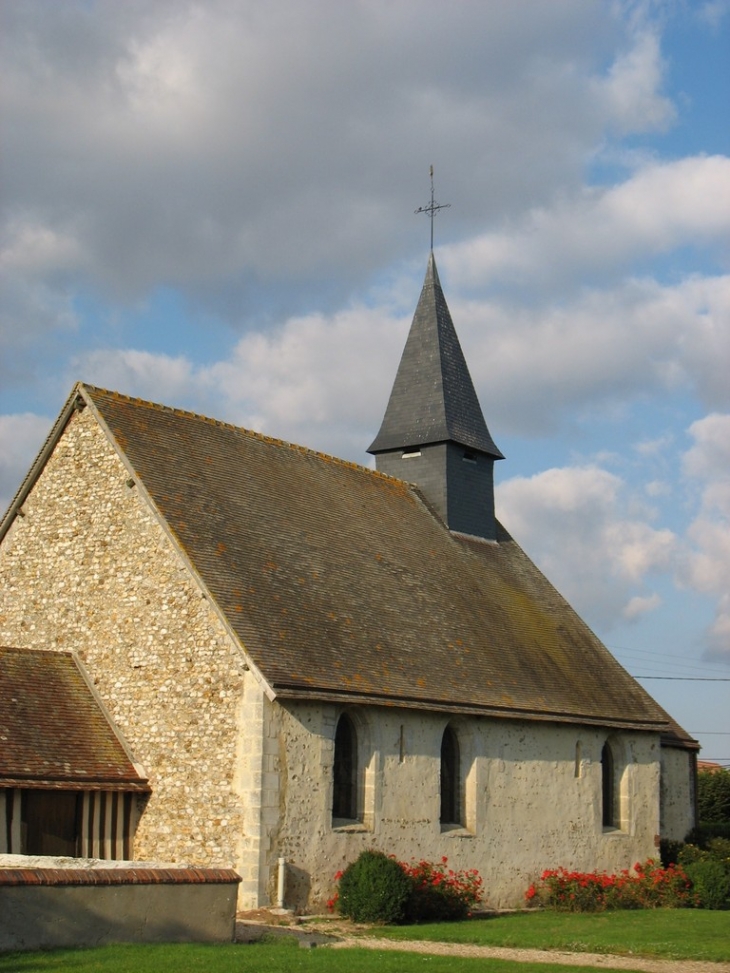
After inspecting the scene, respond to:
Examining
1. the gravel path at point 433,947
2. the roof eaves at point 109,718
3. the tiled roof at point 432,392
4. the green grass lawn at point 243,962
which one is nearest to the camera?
the green grass lawn at point 243,962

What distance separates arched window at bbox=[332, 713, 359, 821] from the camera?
17641mm

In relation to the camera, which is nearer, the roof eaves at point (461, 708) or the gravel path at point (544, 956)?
the gravel path at point (544, 956)

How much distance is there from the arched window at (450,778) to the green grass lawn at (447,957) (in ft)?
5.93

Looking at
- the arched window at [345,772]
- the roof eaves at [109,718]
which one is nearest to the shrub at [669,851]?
the arched window at [345,772]

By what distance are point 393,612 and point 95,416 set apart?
569 centimetres

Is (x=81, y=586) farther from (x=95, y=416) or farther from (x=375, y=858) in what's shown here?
(x=375, y=858)

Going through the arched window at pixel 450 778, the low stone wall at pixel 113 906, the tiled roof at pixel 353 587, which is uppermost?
the tiled roof at pixel 353 587

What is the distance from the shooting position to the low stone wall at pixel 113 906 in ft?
38.1

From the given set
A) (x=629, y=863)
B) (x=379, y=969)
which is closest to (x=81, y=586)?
(x=379, y=969)

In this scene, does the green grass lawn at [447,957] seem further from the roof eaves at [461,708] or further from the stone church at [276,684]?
the roof eaves at [461,708]

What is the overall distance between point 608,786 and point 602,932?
707 centimetres

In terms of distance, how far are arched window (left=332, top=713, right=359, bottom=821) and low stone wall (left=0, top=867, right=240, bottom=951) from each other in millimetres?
4462

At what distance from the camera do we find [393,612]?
2011cm

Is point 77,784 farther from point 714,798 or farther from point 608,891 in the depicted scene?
point 714,798
